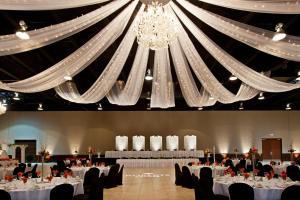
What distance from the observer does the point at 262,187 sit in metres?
5.85

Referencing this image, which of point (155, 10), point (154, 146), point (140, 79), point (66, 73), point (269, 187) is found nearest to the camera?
point (155, 10)

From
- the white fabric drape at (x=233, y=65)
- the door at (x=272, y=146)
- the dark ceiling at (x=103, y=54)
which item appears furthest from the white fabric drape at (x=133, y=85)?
the door at (x=272, y=146)

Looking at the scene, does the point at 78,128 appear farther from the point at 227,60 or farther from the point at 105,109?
the point at 227,60

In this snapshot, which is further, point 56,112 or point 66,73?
point 56,112

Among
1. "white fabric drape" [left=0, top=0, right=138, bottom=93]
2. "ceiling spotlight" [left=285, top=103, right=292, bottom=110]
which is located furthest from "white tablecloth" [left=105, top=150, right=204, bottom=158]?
"white fabric drape" [left=0, top=0, right=138, bottom=93]

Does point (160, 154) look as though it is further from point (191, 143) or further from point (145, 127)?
point (145, 127)

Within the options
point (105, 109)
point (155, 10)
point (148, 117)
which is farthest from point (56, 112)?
point (155, 10)

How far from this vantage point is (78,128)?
22312 millimetres

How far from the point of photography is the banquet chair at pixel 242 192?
16.9 feet

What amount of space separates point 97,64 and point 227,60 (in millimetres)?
5888

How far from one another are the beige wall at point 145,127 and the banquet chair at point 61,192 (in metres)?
17.3

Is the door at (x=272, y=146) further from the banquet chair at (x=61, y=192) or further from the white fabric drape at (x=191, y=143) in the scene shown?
the banquet chair at (x=61, y=192)

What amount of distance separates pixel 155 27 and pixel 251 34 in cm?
142

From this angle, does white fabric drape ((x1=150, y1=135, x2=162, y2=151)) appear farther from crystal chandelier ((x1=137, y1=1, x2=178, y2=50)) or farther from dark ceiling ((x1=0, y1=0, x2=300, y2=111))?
crystal chandelier ((x1=137, y1=1, x2=178, y2=50))
